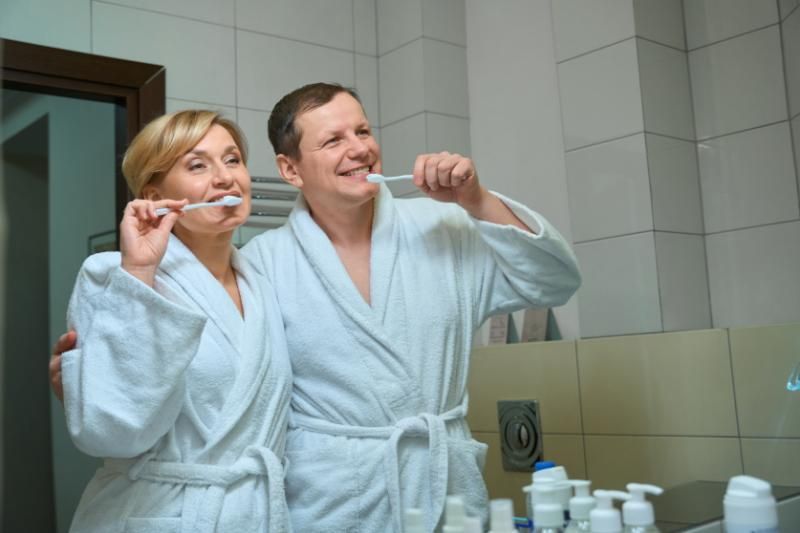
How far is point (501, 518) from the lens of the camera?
104 centimetres

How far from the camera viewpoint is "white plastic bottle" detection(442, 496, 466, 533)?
1.00 metres

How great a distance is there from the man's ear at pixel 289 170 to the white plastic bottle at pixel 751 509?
0.78 meters

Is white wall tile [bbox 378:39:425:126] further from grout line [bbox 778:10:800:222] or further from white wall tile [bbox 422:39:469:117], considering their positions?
grout line [bbox 778:10:800:222]

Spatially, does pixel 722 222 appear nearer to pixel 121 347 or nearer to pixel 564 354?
pixel 564 354

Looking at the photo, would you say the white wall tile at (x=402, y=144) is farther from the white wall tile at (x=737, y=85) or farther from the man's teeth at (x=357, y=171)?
the white wall tile at (x=737, y=85)

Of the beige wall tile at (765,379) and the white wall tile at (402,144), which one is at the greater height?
the white wall tile at (402,144)

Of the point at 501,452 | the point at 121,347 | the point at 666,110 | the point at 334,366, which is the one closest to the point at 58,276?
the point at 121,347

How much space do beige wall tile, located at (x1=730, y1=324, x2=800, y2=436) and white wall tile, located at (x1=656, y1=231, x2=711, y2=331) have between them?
60 mm

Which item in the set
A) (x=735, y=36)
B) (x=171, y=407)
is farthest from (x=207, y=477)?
(x=735, y=36)

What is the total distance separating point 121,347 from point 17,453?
0.60ft

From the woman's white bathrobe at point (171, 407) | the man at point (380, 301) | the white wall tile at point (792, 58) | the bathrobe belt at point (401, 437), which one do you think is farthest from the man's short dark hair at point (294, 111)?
the white wall tile at point (792, 58)

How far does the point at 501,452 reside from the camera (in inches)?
47.5

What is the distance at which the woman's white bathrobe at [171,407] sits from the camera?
39.5 inches

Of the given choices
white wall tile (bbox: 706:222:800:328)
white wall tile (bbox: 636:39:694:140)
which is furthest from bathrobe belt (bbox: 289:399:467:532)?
white wall tile (bbox: 636:39:694:140)
